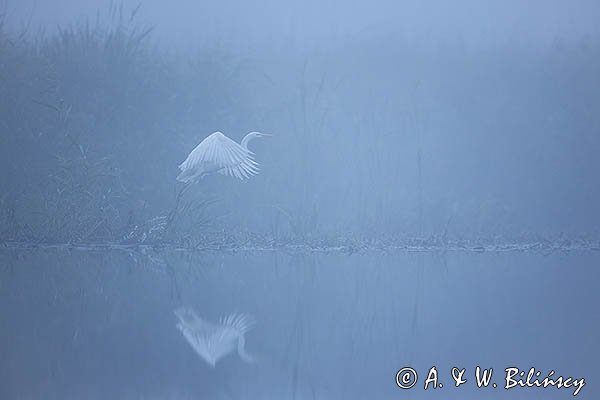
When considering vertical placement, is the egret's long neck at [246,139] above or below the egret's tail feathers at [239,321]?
above

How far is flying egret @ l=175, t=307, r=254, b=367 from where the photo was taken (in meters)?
2.56

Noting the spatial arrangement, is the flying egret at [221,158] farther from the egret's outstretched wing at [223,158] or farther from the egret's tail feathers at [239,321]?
the egret's tail feathers at [239,321]

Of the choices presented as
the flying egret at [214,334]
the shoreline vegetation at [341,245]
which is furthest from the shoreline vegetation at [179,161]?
the flying egret at [214,334]

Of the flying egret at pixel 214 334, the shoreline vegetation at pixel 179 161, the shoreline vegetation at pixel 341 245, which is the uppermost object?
the shoreline vegetation at pixel 179 161

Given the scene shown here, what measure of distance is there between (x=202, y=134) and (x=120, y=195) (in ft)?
1.87

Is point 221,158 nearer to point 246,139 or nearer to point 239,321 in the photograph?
point 246,139

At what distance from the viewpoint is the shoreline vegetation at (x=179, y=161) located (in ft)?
15.7

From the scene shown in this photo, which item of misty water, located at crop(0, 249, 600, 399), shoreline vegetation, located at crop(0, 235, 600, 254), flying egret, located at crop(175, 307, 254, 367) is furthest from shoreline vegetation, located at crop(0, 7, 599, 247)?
flying egret, located at crop(175, 307, 254, 367)

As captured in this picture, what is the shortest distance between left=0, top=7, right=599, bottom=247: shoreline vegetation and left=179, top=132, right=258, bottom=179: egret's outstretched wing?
3.2 inches

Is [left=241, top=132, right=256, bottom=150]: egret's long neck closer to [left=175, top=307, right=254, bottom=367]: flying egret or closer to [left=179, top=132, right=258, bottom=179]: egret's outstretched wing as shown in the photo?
[left=179, top=132, right=258, bottom=179]: egret's outstretched wing

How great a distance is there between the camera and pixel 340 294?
3.60 metres

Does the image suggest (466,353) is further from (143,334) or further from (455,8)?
(455,8)

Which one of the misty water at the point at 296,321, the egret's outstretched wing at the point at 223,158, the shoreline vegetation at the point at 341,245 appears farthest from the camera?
the shoreline vegetation at the point at 341,245

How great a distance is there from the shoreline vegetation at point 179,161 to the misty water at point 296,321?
0.18m
